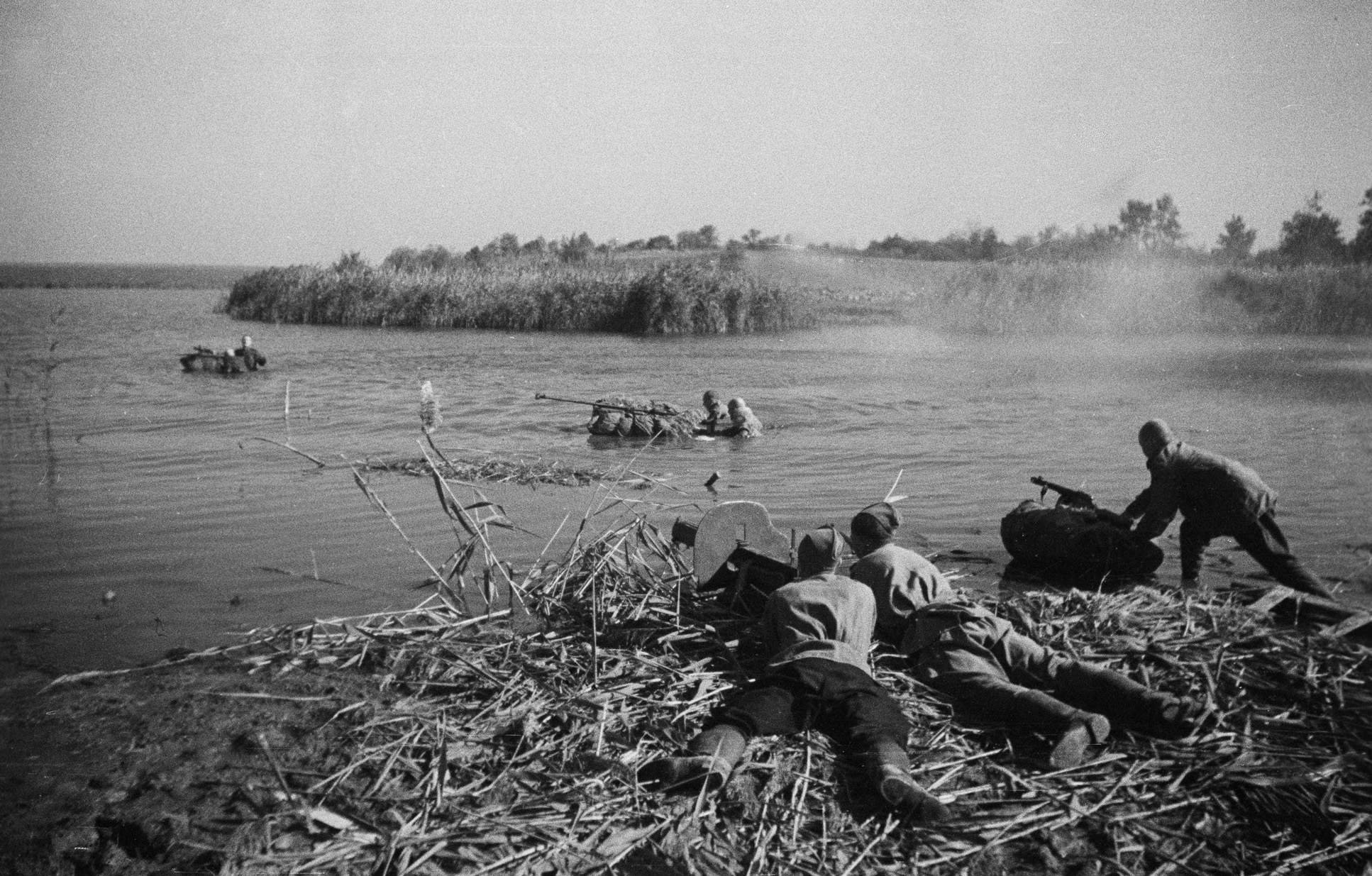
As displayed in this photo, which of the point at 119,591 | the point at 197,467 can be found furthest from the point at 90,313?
the point at 119,591

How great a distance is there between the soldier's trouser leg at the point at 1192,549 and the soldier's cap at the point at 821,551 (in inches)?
162

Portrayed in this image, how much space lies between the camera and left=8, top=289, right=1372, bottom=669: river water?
7.70 m

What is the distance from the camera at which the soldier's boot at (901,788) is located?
3695 mm

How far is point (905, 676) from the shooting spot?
4996 mm

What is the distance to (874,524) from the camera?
603cm

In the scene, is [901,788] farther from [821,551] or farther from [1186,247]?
[1186,247]

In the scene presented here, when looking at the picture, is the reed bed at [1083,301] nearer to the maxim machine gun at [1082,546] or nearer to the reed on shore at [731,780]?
the maxim machine gun at [1082,546]

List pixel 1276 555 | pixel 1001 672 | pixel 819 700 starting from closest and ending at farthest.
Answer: pixel 819 700, pixel 1001 672, pixel 1276 555

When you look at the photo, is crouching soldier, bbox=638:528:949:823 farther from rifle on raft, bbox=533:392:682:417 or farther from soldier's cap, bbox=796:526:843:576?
rifle on raft, bbox=533:392:682:417

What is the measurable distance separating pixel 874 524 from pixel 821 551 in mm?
894

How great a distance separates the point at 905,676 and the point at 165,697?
372cm

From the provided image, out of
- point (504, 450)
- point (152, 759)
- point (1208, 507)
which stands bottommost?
point (152, 759)

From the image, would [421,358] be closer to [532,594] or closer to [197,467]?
[197,467]

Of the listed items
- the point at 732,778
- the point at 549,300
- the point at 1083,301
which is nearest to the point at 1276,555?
the point at 732,778
